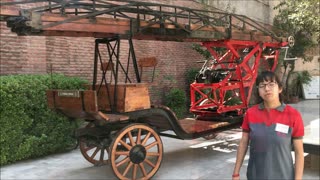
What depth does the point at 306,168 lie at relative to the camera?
614cm

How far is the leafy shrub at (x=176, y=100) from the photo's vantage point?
10711 millimetres

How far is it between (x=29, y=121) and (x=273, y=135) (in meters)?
5.23

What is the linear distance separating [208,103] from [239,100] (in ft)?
2.18

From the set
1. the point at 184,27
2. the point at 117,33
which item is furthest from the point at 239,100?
the point at 117,33

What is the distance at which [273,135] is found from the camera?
2680mm

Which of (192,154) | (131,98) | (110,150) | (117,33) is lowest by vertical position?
(192,154)

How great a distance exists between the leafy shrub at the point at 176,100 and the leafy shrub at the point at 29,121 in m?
3.81

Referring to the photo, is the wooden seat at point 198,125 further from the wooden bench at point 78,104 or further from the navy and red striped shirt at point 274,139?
the navy and red striped shirt at point 274,139

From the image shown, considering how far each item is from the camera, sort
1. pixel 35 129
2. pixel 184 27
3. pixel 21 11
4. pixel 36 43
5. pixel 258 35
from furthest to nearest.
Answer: pixel 36 43 < pixel 258 35 < pixel 35 129 < pixel 184 27 < pixel 21 11

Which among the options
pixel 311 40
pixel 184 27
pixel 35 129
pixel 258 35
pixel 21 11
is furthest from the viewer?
pixel 311 40

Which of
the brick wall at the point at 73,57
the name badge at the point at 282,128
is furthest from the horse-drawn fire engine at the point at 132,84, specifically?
the name badge at the point at 282,128

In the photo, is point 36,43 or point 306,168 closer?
point 306,168

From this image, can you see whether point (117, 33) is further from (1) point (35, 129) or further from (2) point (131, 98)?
(1) point (35, 129)

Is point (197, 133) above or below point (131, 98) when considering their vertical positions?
below
